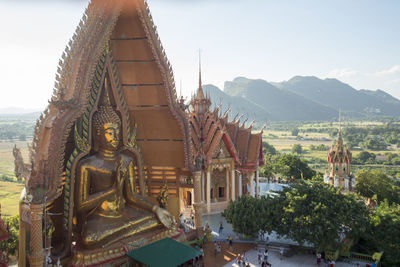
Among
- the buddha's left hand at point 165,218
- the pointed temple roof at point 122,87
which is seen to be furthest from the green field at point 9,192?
the buddha's left hand at point 165,218

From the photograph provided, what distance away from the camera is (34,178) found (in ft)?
28.0

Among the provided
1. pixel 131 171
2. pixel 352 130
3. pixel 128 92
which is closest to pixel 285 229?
pixel 131 171

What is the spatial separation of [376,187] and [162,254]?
80.8ft

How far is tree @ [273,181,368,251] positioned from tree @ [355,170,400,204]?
12701mm

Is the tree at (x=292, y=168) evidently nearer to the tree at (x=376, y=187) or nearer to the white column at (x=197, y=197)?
the tree at (x=376, y=187)

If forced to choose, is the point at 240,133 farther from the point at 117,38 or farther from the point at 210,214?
the point at 117,38

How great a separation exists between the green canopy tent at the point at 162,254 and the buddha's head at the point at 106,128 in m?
3.25

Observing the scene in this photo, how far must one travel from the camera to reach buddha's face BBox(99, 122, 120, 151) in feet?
33.6

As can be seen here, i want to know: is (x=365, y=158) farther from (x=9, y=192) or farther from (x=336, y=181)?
(x=9, y=192)

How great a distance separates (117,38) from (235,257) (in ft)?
39.6

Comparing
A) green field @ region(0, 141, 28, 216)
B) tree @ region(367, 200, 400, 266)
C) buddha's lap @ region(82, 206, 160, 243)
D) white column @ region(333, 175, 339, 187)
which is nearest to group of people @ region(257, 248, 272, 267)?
tree @ region(367, 200, 400, 266)

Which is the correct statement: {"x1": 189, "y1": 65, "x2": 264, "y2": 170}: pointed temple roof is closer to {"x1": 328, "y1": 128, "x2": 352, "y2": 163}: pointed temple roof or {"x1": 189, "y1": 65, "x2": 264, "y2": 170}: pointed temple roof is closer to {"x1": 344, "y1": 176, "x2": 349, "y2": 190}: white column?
{"x1": 328, "y1": 128, "x2": 352, "y2": 163}: pointed temple roof

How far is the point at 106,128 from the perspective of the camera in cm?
1025

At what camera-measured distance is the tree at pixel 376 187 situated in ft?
92.5
